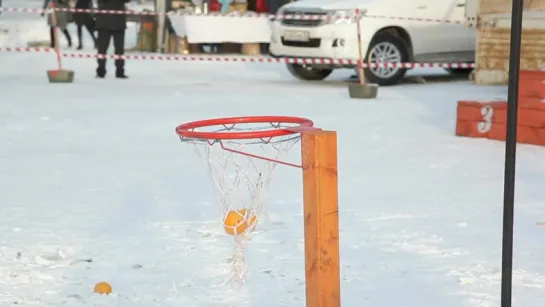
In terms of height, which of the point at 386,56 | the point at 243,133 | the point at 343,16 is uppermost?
the point at 343,16

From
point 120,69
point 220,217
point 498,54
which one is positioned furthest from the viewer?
point 120,69

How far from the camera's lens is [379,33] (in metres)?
14.5

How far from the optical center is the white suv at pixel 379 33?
14227 mm

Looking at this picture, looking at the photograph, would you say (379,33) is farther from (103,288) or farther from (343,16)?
(103,288)

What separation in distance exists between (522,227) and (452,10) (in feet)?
32.2

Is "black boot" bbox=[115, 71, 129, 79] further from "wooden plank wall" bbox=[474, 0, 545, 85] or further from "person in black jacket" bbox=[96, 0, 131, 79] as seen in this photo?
"wooden plank wall" bbox=[474, 0, 545, 85]

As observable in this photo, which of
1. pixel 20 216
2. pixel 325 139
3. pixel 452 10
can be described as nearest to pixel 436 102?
pixel 452 10

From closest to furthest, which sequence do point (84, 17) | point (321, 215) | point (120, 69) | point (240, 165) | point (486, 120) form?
point (321, 215), point (240, 165), point (486, 120), point (120, 69), point (84, 17)

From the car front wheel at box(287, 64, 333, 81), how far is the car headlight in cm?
156

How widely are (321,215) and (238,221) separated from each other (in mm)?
787

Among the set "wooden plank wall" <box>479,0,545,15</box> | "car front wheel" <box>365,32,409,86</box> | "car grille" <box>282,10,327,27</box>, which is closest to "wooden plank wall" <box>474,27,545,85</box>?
"wooden plank wall" <box>479,0,545,15</box>

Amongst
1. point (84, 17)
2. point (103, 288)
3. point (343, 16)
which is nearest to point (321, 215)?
point (103, 288)

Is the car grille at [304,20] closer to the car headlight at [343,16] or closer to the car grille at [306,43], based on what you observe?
the car headlight at [343,16]

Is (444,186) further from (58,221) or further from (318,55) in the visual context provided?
(318,55)
